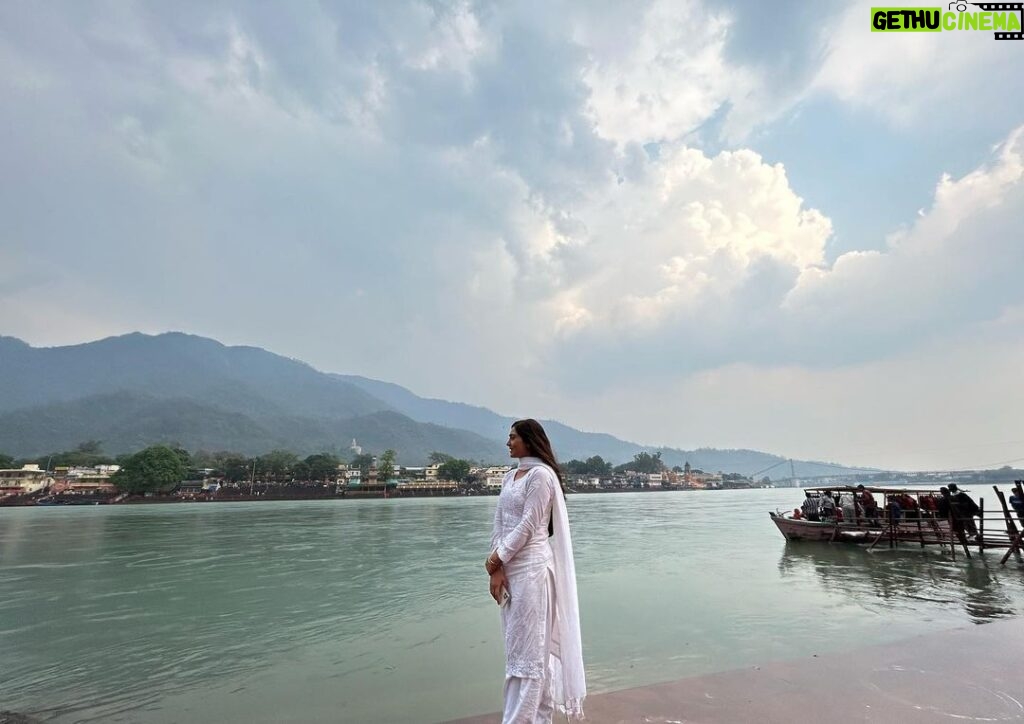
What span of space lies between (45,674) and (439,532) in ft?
67.8

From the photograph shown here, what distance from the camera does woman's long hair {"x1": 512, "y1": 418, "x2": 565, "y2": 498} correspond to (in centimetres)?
265

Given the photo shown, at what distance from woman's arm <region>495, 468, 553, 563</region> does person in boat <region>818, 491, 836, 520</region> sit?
1851 centimetres

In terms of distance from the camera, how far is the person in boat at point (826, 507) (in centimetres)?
1745

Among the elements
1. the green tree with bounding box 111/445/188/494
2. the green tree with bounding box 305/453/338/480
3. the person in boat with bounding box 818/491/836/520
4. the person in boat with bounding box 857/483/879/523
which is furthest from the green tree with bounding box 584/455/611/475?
the person in boat with bounding box 857/483/879/523

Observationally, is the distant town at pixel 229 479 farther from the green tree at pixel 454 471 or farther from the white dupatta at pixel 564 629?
the white dupatta at pixel 564 629

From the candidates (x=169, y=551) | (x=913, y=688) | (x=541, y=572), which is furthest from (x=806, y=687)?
(x=169, y=551)

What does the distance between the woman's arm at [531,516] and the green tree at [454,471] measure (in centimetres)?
11317

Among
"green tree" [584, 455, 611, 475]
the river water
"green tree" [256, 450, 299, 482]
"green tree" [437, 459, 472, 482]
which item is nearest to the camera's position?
the river water

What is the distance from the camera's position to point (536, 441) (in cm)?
267

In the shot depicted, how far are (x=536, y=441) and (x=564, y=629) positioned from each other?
36.1 inches

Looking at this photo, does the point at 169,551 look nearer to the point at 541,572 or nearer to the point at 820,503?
the point at 541,572

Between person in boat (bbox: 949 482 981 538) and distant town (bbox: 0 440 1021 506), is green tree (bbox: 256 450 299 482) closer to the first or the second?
distant town (bbox: 0 440 1021 506)

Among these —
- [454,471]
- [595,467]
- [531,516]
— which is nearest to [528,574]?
[531,516]

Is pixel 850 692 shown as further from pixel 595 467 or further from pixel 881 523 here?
pixel 595 467
